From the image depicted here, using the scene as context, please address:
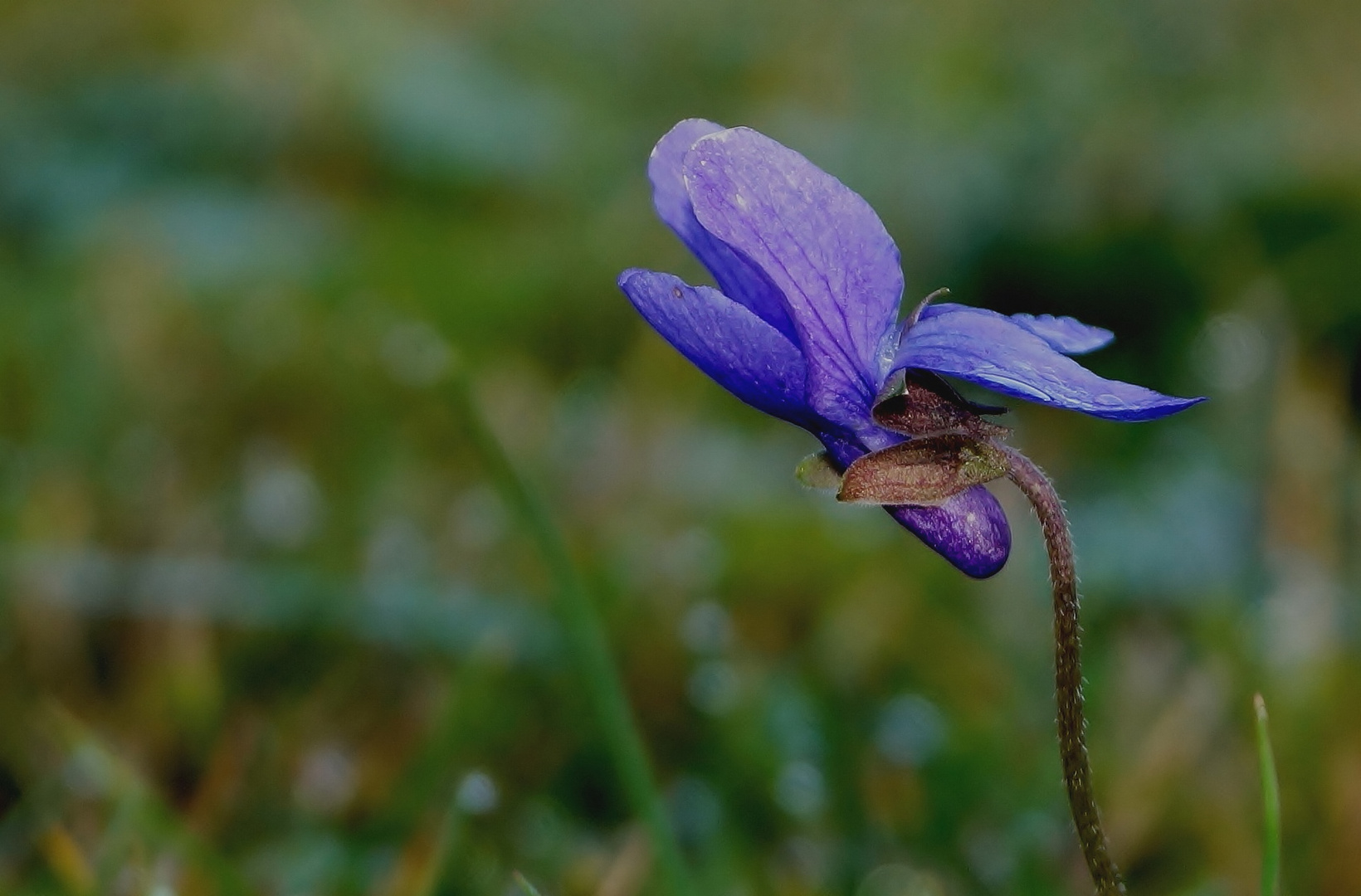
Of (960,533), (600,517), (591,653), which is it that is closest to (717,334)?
(960,533)

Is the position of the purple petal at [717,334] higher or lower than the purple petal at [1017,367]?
lower

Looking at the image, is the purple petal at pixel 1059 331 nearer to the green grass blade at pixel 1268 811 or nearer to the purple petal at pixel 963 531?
the purple petal at pixel 963 531

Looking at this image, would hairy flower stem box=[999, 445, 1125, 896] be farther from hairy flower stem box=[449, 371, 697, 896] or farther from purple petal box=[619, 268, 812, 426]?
hairy flower stem box=[449, 371, 697, 896]

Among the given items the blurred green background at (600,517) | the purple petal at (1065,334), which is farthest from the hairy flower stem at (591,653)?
the purple petal at (1065,334)

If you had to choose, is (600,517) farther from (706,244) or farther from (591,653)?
(706,244)

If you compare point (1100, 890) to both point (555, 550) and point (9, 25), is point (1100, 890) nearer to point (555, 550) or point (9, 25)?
point (555, 550)

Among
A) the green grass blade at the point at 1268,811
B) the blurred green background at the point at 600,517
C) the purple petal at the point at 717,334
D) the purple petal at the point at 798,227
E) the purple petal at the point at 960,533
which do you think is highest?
the purple petal at the point at 798,227
